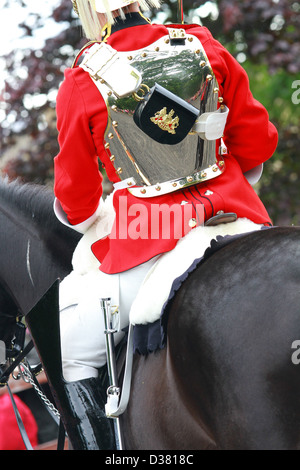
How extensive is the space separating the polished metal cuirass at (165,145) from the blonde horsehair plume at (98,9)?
0.15 meters

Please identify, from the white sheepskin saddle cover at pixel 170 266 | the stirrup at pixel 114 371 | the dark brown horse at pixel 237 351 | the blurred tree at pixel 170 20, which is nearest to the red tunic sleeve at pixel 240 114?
the white sheepskin saddle cover at pixel 170 266

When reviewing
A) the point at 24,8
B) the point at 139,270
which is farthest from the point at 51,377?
the point at 24,8

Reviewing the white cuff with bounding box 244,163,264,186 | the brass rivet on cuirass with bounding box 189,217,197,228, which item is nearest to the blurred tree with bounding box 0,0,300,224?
the white cuff with bounding box 244,163,264,186

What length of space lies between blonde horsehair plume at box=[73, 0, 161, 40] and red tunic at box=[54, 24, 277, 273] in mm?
73

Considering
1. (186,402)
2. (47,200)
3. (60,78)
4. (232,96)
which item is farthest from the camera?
(60,78)

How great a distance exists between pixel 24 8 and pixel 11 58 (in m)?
0.38

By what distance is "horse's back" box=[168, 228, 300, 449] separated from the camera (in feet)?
5.18

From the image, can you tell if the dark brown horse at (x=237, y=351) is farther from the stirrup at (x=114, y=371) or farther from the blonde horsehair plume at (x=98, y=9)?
the blonde horsehair plume at (x=98, y=9)

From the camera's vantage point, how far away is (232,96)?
2.18 m

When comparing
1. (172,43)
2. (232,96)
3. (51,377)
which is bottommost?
(51,377)

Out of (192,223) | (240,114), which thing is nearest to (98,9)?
(240,114)

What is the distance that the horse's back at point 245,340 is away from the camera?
1.58 meters

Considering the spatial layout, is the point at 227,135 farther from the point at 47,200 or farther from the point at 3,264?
the point at 3,264

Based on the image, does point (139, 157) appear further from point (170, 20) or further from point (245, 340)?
point (170, 20)
